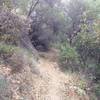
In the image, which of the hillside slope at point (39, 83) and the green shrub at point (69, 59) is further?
the green shrub at point (69, 59)

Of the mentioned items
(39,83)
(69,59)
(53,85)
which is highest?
(39,83)

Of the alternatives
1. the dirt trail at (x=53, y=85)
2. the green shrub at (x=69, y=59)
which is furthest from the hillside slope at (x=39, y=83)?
the green shrub at (x=69, y=59)

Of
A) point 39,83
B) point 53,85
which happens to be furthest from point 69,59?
point 39,83

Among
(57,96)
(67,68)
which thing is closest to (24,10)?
(67,68)

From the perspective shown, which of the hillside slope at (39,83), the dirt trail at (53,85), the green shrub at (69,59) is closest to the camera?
the hillside slope at (39,83)

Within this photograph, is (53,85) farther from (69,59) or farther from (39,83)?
(69,59)

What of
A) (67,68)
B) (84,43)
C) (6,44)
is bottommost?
(67,68)

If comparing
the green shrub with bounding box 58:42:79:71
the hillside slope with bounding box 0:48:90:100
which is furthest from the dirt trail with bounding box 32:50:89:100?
the green shrub with bounding box 58:42:79:71

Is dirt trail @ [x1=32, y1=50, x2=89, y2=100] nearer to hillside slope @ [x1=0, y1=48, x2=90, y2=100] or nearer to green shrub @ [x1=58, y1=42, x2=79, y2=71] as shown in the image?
hillside slope @ [x1=0, y1=48, x2=90, y2=100]

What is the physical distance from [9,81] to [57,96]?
Result: 10.3ft

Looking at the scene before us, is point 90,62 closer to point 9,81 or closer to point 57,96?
point 57,96

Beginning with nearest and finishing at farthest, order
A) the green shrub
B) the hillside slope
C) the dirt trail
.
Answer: the hillside slope, the dirt trail, the green shrub

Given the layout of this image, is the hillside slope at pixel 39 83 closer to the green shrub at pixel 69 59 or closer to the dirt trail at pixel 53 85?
the dirt trail at pixel 53 85

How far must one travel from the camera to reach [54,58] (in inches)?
669
